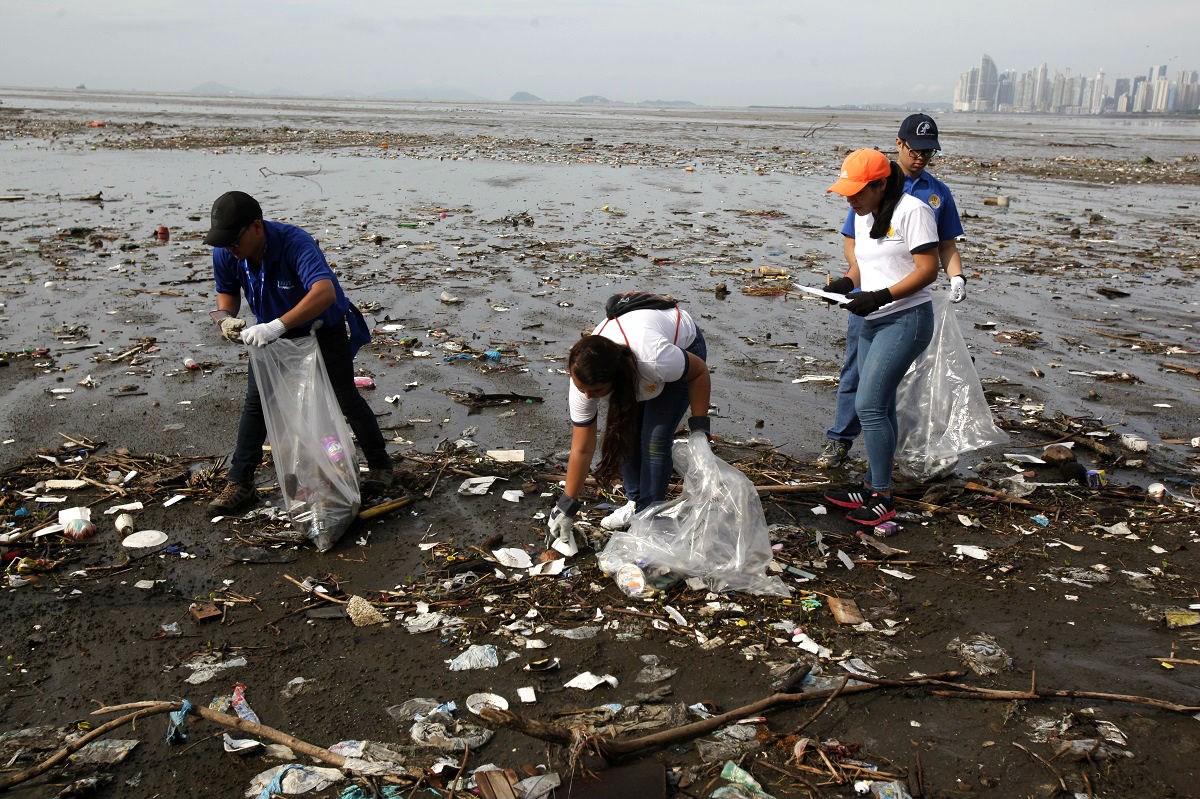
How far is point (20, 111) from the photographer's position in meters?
39.0

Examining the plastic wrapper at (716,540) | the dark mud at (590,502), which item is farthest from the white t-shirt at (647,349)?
the dark mud at (590,502)

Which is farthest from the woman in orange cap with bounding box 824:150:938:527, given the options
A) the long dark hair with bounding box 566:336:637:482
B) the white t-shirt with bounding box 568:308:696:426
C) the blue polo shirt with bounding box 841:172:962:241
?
the long dark hair with bounding box 566:336:637:482

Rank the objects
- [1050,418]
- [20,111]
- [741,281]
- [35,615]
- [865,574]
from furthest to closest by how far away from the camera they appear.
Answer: [20,111] < [741,281] < [1050,418] < [865,574] < [35,615]

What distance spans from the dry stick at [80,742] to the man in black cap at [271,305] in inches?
61.1

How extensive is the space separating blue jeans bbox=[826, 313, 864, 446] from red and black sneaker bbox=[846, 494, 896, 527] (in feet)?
1.79

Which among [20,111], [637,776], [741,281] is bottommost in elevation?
[637,776]

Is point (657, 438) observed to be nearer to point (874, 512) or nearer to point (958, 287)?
point (874, 512)

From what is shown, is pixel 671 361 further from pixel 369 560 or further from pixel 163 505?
pixel 163 505

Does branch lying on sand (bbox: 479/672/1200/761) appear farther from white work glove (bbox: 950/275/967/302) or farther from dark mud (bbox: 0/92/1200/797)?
white work glove (bbox: 950/275/967/302)

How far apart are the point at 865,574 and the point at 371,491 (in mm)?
2633

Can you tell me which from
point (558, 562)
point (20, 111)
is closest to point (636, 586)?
point (558, 562)

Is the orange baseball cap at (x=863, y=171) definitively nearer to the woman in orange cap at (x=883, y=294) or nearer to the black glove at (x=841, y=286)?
the woman in orange cap at (x=883, y=294)

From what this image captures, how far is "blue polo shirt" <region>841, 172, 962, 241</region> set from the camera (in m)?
4.05

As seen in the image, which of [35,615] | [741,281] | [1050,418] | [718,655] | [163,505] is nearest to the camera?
[718,655]
